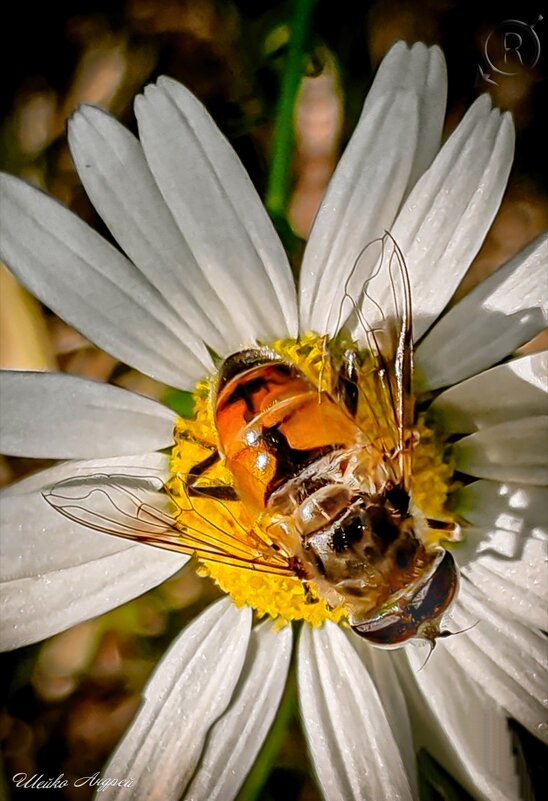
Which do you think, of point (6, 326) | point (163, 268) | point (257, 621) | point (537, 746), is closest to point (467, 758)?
point (537, 746)

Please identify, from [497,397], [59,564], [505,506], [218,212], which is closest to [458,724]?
[505,506]

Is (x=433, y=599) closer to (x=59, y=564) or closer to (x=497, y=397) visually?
Result: (x=497, y=397)

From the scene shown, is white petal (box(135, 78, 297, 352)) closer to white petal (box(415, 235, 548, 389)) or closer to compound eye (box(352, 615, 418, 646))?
white petal (box(415, 235, 548, 389))

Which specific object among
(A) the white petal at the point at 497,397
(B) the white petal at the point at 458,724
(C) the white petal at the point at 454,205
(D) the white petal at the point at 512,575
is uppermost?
(C) the white petal at the point at 454,205

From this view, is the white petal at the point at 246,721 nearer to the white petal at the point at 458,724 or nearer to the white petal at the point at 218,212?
the white petal at the point at 458,724

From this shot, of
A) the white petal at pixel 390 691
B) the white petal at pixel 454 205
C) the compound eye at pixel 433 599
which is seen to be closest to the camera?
the compound eye at pixel 433 599

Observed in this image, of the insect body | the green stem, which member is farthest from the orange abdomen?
the green stem

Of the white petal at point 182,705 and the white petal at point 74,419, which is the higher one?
the white petal at point 74,419

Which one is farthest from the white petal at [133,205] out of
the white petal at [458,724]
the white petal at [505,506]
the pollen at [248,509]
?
the white petal at [458,724]
